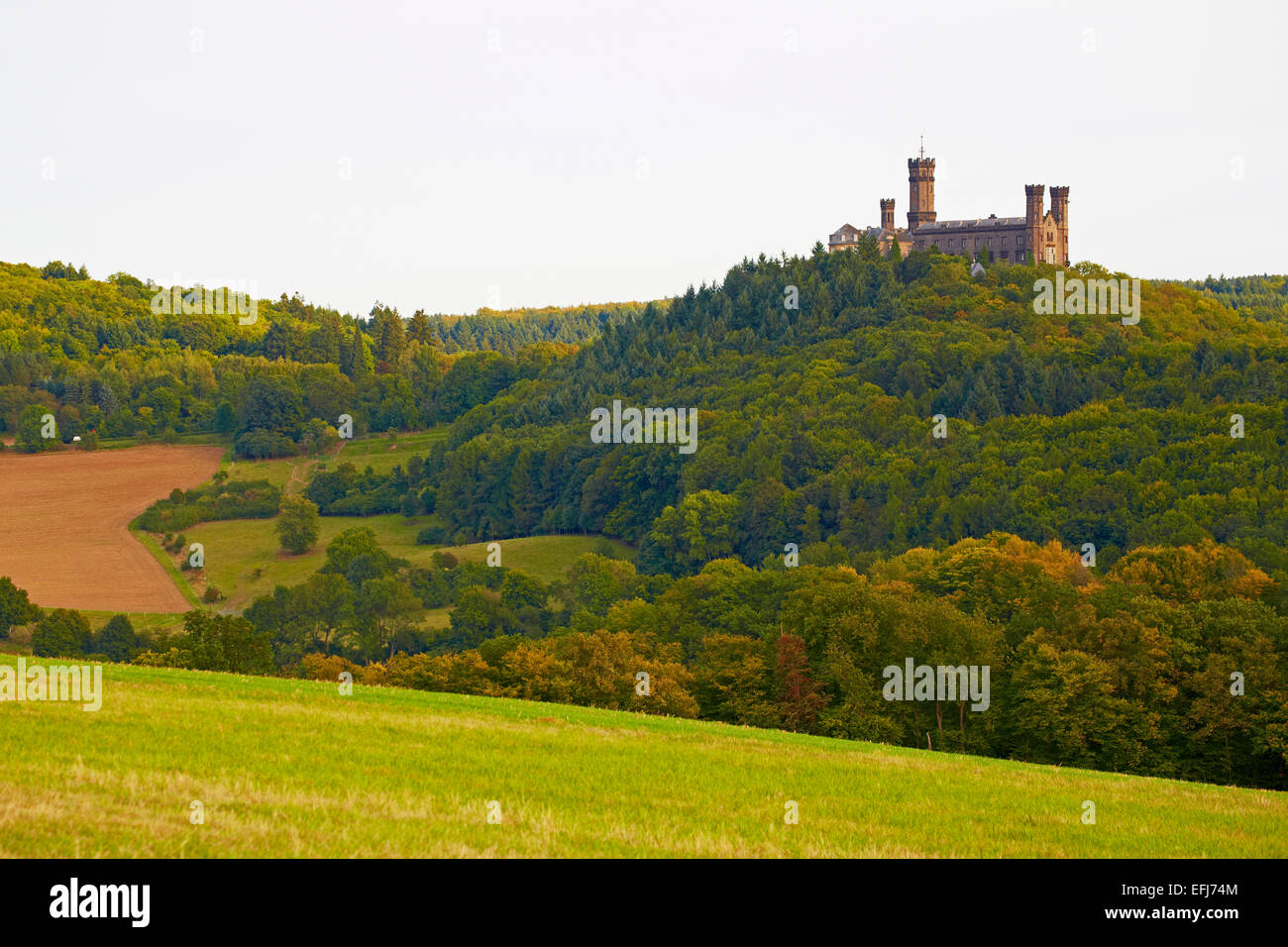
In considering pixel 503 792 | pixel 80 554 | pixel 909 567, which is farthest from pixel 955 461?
pixel 503 792

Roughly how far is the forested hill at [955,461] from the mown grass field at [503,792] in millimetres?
70963

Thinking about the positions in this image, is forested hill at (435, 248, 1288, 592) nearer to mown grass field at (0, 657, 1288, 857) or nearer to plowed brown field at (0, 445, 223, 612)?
plowed brown field at (0, 445, 223, 612)

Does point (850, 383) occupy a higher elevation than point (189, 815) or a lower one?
higher

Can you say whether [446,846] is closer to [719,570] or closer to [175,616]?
[719,570]

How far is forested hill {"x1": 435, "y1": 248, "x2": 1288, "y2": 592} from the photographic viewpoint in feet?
411

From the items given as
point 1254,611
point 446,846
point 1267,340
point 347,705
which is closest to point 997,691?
point 1254,611

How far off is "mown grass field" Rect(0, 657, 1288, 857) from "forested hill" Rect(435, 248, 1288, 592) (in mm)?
70963

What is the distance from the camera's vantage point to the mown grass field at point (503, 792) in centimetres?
1745

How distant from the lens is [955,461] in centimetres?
14438

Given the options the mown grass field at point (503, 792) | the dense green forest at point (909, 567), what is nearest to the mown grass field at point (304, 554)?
the dense green forest at point (909, 567)

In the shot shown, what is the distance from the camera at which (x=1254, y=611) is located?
205ft

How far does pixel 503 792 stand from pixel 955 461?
127746 mm

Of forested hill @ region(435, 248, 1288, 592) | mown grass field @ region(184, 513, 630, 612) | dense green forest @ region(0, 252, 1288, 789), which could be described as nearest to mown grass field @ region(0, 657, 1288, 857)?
dense green forest @ region(0, 252, 1288, 789)
